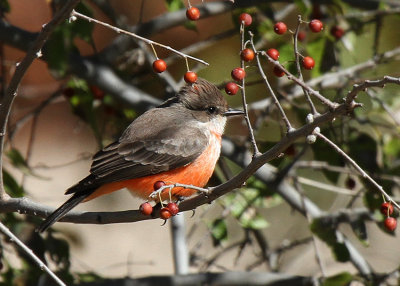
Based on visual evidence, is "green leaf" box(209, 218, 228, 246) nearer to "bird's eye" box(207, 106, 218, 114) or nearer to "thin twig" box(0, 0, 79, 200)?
"bird's eye" box(207, 106, 218, 114)

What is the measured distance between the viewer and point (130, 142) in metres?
4.71

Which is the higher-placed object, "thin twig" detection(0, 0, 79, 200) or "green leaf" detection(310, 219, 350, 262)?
"thin twig" detection(0, 0, 79, 200)

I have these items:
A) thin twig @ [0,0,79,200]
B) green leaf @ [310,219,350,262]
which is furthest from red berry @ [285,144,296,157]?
A: thin twig @ [0,0,79,200]

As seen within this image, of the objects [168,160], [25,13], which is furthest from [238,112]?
[25,13]

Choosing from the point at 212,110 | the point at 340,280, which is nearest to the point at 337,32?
the point at 212,110

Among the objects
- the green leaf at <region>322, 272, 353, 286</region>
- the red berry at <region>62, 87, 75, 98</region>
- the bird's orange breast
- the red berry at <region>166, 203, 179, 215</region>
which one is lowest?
the green leaf at <region>322, 272, 353, 286</region>

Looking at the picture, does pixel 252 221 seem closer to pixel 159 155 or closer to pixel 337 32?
Answer: pixel 159 155

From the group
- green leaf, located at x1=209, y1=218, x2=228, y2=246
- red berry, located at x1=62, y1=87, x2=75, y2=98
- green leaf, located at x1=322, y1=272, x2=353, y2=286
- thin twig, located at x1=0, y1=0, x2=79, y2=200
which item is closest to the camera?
thin twig, located at x1=0, y1=0, x2=79, y2=200

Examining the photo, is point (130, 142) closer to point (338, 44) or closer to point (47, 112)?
point (338, 44)

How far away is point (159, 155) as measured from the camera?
15.2ft

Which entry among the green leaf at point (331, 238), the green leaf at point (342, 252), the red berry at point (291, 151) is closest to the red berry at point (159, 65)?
the green leaf at point (331, 238)

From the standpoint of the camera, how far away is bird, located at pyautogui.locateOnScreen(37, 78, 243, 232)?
14.5 ft

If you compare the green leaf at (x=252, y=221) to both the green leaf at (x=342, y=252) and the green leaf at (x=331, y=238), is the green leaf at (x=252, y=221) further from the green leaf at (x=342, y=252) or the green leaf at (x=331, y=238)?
the green leaf at (x=342, y=252)

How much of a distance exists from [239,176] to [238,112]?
2.00 meters
